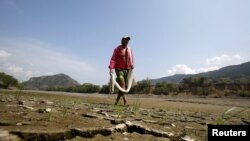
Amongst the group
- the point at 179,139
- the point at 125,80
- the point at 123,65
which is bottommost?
the point at 179,139

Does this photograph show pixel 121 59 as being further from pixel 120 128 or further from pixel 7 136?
pixel 7 136

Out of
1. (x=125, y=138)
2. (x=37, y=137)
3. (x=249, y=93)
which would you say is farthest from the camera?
(x=249, y=93)

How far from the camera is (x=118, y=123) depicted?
2834 mm

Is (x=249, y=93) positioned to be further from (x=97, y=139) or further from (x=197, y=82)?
(x=97, y=139)

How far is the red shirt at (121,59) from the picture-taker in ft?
21.4

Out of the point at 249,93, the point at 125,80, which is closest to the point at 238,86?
the point at 249,93

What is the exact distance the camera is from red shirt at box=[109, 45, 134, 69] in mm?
6523

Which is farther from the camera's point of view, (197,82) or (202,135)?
(197,82)

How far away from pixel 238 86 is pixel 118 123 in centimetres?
2525

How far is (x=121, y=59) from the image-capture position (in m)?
6.53

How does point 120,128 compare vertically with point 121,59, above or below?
below

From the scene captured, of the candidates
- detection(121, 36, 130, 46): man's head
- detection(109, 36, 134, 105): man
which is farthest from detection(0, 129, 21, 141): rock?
detection(121, 36, 130, 46): man's head

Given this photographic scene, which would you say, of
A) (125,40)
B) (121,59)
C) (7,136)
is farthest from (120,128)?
(125,40)

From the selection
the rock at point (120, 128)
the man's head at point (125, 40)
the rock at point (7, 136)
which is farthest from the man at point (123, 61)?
the rock at point (7, 136)
